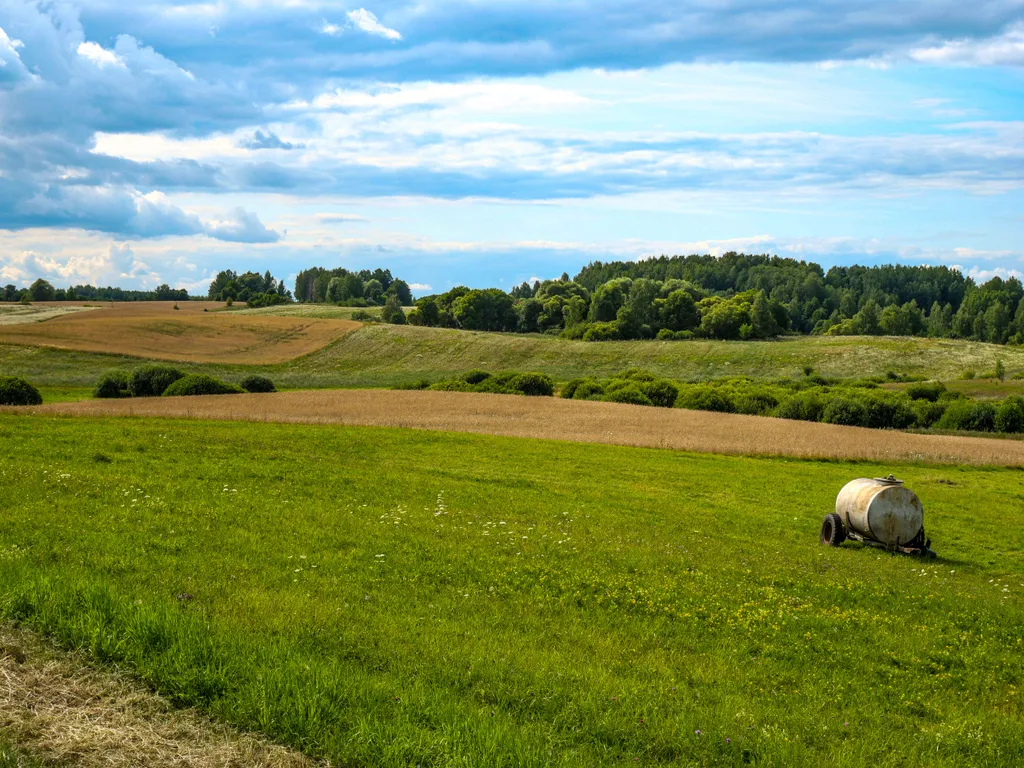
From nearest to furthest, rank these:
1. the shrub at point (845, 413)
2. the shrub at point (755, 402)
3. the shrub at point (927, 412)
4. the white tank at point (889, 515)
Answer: the white tank at point (889, 515) → the shrub at point (845, 413) → the shrub at point (927, 412) → the shrub at point (755, 402)

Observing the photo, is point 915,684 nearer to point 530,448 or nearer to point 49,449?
point 49,449

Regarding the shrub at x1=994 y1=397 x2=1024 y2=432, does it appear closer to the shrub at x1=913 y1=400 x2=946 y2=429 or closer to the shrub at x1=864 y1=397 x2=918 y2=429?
the shrub at x1=913 y1=400 x2=946 y2=429

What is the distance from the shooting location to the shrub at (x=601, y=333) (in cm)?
15500

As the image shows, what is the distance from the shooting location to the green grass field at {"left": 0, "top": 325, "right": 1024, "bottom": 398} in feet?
344

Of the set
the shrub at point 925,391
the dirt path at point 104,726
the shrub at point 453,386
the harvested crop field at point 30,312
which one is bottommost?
the dirt path at point 104,726

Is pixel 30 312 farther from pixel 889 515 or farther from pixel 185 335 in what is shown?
pixel 889 515

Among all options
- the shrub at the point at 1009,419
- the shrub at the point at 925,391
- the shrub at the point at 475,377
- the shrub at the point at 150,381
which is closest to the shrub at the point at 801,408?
the shrub at the point at 1009,419

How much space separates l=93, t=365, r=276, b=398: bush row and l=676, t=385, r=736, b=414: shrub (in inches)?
1583

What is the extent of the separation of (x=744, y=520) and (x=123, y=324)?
415 feet

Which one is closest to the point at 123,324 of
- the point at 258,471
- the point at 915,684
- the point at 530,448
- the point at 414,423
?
the point at 414,423

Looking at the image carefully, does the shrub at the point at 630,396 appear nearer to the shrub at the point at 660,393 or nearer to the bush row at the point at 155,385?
the shrub at the point at 660,393

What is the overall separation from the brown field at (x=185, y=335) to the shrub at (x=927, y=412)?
84.9m

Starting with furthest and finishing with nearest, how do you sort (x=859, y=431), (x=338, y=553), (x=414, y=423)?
1. (x=859, y=431)
2. (x=414, y=423)
3. (x=338, y=553)

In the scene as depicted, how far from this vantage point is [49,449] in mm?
26047
